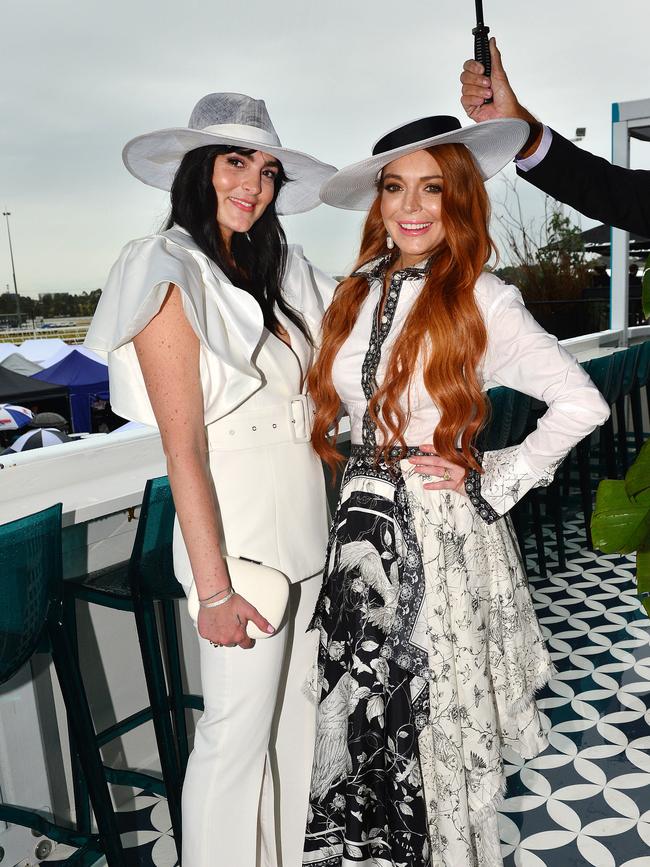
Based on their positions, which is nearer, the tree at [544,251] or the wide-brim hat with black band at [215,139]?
the wide-brim hat with black band at [215,139]

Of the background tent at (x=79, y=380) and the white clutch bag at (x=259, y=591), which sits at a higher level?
the background tent at (x=79, y=380)

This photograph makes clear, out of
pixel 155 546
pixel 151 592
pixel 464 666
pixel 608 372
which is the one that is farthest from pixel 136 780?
pixel 608 372

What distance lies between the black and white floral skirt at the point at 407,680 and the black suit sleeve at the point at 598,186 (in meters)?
0.61

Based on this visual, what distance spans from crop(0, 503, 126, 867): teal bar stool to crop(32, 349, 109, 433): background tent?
1.25 meters

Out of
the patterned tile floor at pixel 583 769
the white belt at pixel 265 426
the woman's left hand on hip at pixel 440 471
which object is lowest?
the patterned tile floor at pixel 583 769

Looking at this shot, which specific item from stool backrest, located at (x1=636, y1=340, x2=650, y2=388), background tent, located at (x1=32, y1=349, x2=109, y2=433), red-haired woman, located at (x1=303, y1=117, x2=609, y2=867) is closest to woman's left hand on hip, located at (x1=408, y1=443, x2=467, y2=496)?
red-haired woman, located at (x1=303, y1=117, x2=609, y2=867)

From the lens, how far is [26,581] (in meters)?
1.59

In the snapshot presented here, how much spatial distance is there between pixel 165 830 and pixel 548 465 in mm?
1476

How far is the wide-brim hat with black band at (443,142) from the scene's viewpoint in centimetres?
151

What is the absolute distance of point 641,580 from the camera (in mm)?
1550

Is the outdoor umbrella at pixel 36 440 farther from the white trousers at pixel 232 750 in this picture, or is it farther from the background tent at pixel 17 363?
the white trousers at pixel 232 750

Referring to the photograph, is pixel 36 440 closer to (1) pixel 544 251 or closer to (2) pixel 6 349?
(2) pixel 6 349

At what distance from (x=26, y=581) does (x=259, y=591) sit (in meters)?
0.50


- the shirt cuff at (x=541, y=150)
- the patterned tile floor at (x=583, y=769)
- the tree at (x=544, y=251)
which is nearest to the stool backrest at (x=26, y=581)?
the patterned tile floor at (x=583, y=769)
